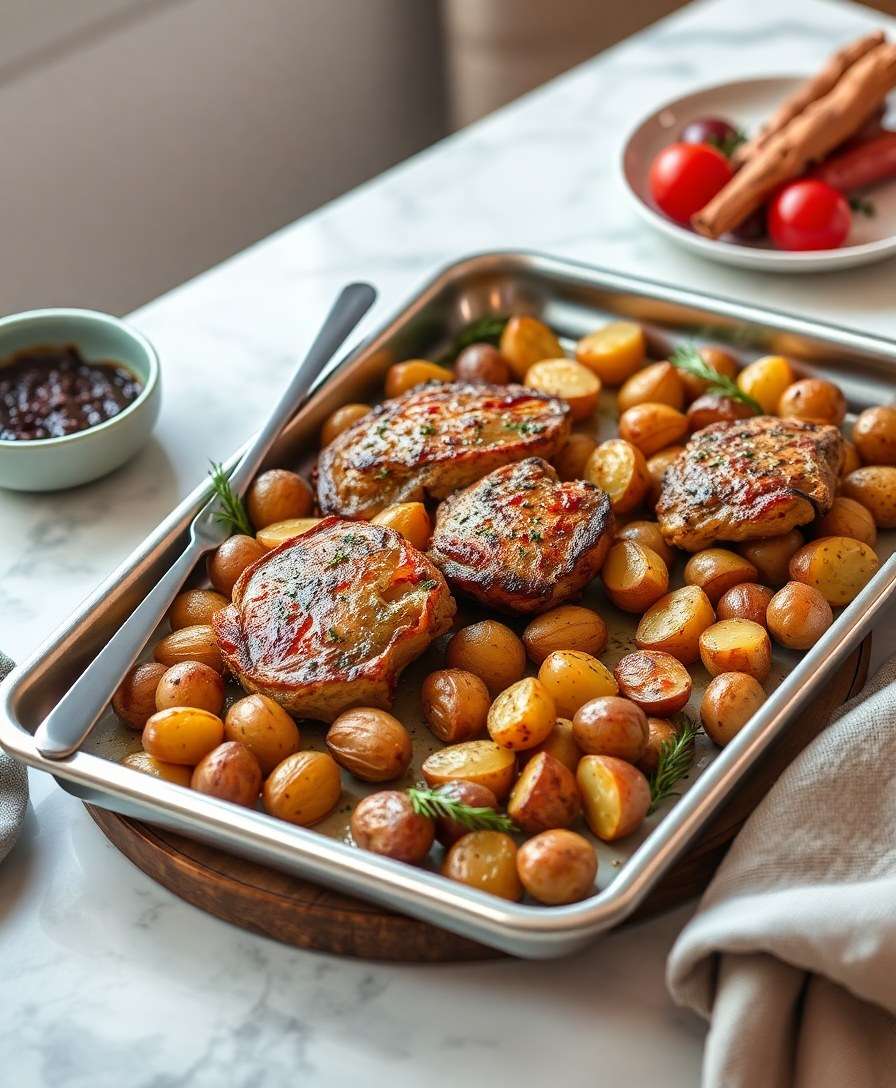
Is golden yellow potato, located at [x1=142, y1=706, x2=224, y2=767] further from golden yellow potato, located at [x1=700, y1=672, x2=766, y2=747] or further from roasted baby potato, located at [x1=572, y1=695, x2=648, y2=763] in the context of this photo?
golden yellow potato, located at [x1=700, y1=672, x2=766, y2=747]

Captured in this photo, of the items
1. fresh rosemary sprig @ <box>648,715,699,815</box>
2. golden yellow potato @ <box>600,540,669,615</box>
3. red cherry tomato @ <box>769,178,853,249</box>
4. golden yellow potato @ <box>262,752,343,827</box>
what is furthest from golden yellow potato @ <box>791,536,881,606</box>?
red cherry tomato @ <box>769,178,853,249</box>

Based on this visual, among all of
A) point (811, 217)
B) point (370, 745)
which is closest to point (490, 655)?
Result: point (370, 745)

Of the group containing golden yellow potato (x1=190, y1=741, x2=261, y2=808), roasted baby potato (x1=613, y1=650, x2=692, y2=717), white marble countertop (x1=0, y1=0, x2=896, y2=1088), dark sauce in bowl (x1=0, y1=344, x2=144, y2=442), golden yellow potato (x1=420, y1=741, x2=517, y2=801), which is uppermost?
dark sauce in bowl (x1=0, y1=344, x2=144, y2=442)

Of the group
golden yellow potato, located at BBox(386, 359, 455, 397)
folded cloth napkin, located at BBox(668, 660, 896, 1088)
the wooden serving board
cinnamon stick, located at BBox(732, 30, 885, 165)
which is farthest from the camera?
cinnamon stick, located at BBox(732, 30, 885, 165)

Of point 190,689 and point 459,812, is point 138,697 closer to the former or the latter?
point 190,689

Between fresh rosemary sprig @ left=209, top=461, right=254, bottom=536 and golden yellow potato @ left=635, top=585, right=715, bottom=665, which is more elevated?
fresh rosemary sprig @ left=209, top=461, right=254, bottom=536

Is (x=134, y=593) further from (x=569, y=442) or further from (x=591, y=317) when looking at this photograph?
(x=591, y=317)

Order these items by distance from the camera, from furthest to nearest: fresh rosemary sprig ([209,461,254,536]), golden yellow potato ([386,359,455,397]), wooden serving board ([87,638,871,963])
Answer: golden yellow potato ([386,359,455,397]), fresh rosemary sprig ([209,461,254,536]), wooden serving board ([87,638,871,963])

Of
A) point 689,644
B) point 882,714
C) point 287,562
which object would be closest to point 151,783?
point 287,562
